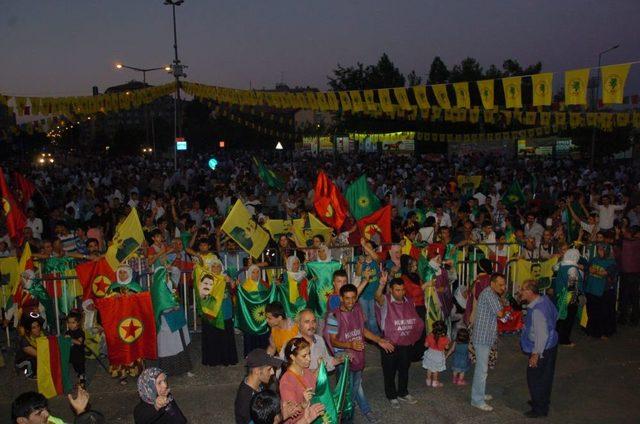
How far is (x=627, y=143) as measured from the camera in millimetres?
48188

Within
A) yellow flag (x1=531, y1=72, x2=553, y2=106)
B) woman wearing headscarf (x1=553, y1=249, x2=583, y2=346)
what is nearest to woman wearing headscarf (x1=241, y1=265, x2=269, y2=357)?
woman wearing headscarf (x1=553, y1=249, x2=583, y2=346)

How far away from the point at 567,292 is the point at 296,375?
5161 millimetres

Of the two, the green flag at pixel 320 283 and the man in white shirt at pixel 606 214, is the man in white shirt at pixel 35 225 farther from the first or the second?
the man in white shirt at pixel 606 214

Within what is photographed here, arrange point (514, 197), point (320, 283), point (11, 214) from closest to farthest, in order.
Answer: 1. point (320, 283)
2. point (11, 214)
3. point (514, 197)

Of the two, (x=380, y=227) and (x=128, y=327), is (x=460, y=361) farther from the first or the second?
(x=128, y=327)

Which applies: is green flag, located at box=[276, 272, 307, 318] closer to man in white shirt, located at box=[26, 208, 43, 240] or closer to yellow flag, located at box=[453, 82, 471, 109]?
man in white shirt, located at box=[26, 208, 43, 240]

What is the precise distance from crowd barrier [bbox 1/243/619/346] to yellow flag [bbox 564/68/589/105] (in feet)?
9.78

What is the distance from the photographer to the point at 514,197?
14219 millimetres

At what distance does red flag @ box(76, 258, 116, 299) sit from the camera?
7340 millimetres

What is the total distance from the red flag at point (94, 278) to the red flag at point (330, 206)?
170 inches

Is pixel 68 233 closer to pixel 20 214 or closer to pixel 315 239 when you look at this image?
pixel 20 214

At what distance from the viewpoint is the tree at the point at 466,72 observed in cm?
4661

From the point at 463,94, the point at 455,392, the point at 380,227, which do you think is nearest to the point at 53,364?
the point at 455,392

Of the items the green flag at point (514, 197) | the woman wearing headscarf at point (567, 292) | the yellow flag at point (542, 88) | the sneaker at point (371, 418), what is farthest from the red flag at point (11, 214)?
the green flag at point (514, 197)
